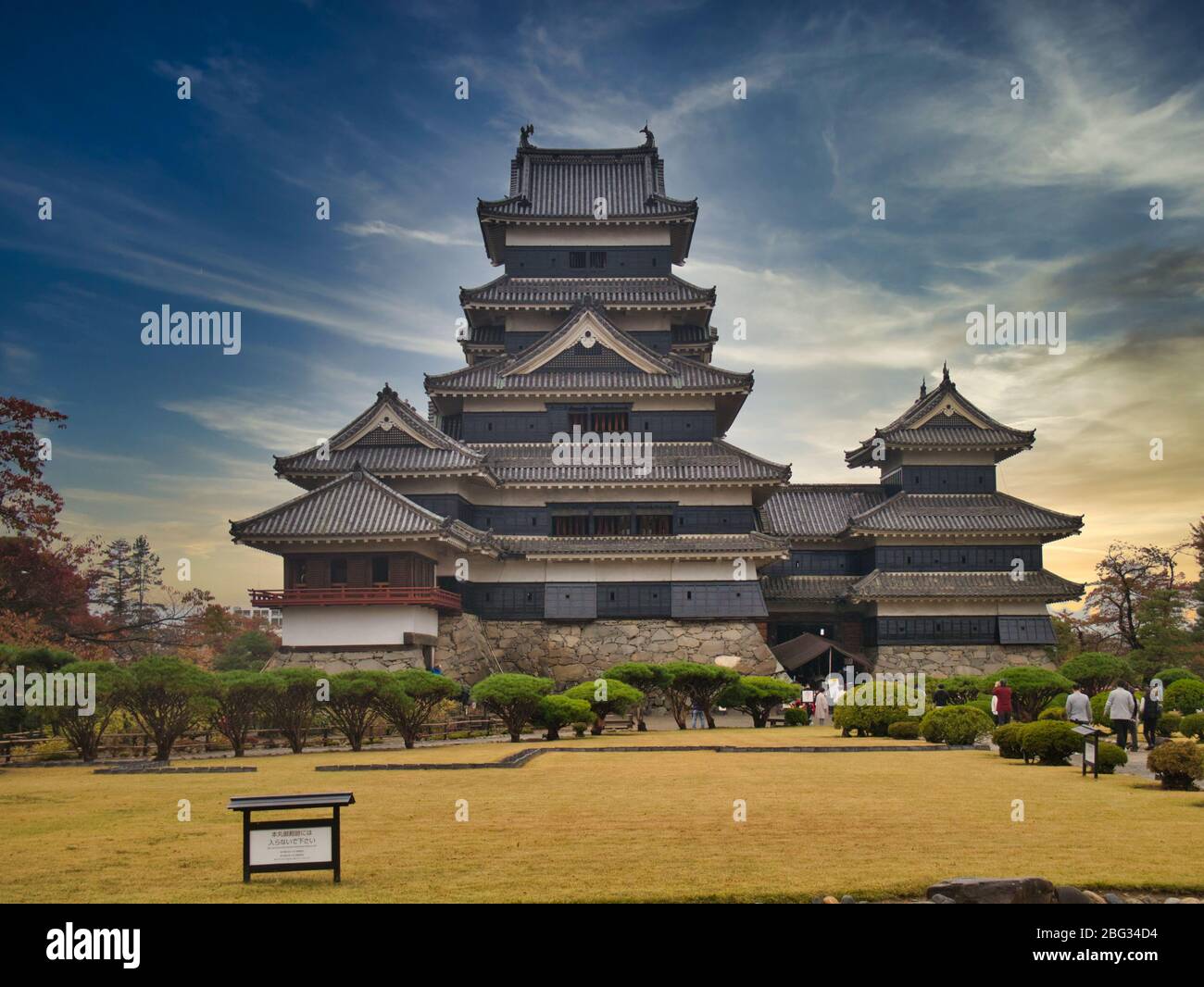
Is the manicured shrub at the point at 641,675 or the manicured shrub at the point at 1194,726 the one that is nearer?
the manicured shrub at the point at 1194,726

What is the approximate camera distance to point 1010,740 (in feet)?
82.7

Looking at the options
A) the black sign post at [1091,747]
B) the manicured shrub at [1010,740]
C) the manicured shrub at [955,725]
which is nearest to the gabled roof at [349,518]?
the manicured shrub at [955,725]

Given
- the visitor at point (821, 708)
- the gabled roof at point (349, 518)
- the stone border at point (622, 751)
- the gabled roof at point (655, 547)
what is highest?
the gabled roof at point (349, 518)

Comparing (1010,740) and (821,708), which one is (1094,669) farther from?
(1010,740)

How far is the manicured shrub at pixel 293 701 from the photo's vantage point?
29.2 metres

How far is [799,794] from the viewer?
19.0 m

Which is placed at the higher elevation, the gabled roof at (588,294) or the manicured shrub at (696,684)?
the gabled roof at (588,294)

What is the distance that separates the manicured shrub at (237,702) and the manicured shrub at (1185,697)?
94.8 ft

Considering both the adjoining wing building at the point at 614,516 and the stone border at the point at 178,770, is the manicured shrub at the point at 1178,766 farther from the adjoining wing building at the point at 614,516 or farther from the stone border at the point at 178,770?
the adjoining wing building at the point at 614,516

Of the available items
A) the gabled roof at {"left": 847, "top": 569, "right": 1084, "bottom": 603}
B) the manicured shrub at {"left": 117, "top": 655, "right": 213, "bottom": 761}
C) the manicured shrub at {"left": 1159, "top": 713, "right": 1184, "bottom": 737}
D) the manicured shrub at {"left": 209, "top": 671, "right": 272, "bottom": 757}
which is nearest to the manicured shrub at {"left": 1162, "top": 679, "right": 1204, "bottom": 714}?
the manicured shrub at {"left": 1159, "top": 713, "right": 1184, "bottom": 737}

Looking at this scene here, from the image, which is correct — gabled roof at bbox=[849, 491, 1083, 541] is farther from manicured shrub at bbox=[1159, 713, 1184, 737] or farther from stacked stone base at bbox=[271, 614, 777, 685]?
manicured shrub at bbox=[1159, 713, 1184, 737]

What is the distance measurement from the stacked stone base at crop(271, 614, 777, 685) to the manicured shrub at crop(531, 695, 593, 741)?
44.7ft

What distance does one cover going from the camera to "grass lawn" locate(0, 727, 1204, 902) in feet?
39.3
